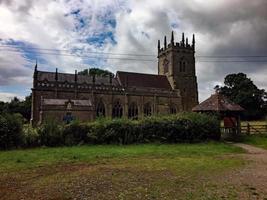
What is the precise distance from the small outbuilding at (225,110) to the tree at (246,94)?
144 ft

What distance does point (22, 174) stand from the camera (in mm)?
10281

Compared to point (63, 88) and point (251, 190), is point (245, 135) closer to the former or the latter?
point (251, 190)

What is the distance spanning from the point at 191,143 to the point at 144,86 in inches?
1527

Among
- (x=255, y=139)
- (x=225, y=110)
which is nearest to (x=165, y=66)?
(x=225, y=110)

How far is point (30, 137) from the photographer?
64.2 feet

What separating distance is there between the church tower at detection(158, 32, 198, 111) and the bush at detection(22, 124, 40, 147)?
4604 centimetres

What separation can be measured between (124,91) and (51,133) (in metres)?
36.6

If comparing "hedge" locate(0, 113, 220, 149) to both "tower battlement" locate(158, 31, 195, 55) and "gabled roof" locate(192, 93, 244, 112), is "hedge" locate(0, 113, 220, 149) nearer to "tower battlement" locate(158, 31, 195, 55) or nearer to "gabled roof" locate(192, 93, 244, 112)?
"gabled roof" locate(192, 93, 244, 112)

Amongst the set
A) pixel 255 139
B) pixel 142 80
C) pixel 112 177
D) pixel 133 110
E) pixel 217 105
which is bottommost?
pixel 112 177

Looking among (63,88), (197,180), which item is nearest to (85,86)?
(63,88)

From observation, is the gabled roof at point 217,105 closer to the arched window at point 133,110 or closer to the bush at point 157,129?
the bush at point 157,129

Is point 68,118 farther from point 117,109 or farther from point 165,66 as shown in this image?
point 165,66

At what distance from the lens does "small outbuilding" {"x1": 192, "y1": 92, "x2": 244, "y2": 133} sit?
2544 cm

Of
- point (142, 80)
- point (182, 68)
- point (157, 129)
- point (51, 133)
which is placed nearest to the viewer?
point (51, 133)
